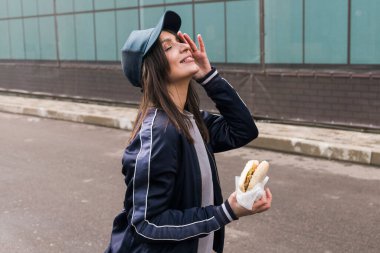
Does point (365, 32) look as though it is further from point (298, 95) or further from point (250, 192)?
point (250, 192)

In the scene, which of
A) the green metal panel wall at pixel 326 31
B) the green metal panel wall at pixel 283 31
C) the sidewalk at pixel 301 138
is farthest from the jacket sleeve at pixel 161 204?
the green metal panel wall at pixel 283 31

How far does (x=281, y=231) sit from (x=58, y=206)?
236 cm

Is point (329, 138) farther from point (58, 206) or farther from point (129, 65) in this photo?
point (129, 65)

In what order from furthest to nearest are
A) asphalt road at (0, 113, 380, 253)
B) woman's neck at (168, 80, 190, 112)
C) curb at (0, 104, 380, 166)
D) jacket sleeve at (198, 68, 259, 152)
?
curb at (0, 104, 380, 166)
asphalt road at (0, 113, 380, 253)
jacket sleeve at (198, 68, 259, 152)
woman's neck at (168, 80, 190, 112)

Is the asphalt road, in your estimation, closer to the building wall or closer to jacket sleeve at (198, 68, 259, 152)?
the building wall

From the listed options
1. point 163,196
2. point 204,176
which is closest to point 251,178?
point 204,176

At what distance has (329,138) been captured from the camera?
333 inches

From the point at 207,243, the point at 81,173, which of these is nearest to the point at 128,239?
the point at 207,243

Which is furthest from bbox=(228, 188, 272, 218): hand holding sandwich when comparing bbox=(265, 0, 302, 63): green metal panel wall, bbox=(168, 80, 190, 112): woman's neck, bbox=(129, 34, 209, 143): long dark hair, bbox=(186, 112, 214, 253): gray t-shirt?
bbox=(265, 0, 302, 63): green metal panel wall

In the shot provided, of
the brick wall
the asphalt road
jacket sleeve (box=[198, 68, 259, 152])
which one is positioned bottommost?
the asphalt road

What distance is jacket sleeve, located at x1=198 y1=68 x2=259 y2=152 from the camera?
2.42 meters

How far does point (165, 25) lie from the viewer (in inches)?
85.4

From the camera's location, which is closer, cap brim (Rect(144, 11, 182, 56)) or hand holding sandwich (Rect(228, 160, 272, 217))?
hand holding sandwich (Rect(228, 160, 272, 217))

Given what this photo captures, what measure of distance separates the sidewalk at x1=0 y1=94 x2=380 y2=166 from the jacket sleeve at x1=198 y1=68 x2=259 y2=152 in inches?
211
